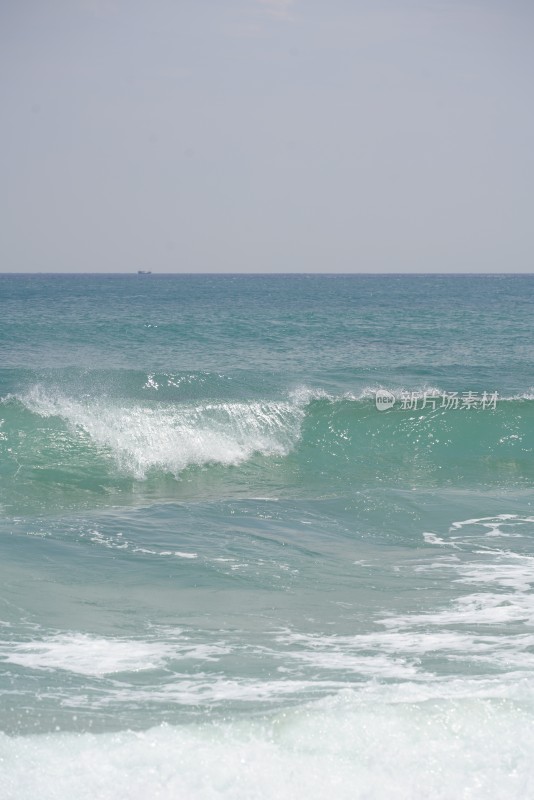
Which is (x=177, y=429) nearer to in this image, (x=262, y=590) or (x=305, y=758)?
(x=262, y=590)

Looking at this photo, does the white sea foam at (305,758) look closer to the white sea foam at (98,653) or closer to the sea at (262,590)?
the sea at (262,590)

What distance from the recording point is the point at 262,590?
23.9 ft

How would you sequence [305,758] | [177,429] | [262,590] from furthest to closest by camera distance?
[177,429]
[262,590]
[305,758]

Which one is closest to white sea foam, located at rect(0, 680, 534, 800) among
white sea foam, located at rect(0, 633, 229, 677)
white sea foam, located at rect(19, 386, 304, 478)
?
white sea foam, located at rect(0, 633, 229, 677)

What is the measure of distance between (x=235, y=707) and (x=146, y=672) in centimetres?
82

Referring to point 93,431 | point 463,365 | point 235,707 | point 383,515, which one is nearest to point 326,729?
point 235,707

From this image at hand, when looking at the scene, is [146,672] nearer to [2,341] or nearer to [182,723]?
[182,723]

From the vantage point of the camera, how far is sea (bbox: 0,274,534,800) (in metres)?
4.42

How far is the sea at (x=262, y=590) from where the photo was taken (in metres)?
4.42

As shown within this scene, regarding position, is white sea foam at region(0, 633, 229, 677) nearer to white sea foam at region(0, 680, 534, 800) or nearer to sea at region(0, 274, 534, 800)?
sea at region(0, 274, 534, 800)

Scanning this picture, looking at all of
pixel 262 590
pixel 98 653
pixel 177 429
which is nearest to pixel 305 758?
pixel 98 653

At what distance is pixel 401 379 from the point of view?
21.5 metres

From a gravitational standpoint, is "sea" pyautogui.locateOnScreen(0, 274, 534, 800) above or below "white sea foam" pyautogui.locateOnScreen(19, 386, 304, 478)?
below

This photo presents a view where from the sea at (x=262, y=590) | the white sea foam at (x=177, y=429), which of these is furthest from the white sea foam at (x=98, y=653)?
the white sea foam at (x=177, y=429)
